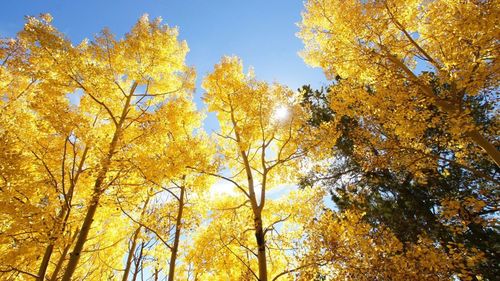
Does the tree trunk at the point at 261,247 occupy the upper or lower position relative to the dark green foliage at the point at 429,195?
lower

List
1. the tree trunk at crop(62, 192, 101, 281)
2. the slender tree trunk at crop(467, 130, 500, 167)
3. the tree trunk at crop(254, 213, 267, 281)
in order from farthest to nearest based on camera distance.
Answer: the tree trunk at crop(254, 213, 267, 281), the slender tree trunk at crop(467, 130, 500, 167), the tree trunk at crop(62, 192, 101, 281)

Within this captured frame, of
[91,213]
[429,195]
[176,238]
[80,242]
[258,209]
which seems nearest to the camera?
[80,242]

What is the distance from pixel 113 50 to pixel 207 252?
5.23m

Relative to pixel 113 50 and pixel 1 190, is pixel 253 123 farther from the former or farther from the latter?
pixel 1 190

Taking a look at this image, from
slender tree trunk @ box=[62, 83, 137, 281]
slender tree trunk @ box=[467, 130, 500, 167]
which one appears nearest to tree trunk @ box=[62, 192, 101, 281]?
slender tree trunk @ box=[62, 83, 137, 281]

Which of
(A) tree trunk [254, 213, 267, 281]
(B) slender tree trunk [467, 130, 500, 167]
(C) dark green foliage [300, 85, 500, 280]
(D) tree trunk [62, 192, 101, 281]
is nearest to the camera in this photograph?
(D) tree trunk [62, 192, 101, 281]

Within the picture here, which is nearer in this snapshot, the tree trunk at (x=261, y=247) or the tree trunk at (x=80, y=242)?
the tree trunk at (x=80, y=242)

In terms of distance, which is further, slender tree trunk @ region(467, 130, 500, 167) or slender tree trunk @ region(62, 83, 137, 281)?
slender tree trunk @ region(467, 130, 500, 167)

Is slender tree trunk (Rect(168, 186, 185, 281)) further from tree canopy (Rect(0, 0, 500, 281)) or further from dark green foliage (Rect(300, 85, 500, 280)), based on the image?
dark green foliage (Rect(300, 85, 500, 280))

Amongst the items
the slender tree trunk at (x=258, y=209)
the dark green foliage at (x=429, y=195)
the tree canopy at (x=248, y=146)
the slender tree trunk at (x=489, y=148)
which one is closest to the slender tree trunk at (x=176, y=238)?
the tree canopy at (x=248, y=146)

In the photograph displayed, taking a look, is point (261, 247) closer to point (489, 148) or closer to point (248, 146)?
point (248, 146)

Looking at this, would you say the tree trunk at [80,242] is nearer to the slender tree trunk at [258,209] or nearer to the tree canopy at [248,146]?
the tree canopy at [248,146]

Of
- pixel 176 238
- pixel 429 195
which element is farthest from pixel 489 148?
pixel 176 238

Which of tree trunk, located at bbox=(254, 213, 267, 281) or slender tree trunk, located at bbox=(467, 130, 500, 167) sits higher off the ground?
slender tree trunk, located at bbox=(467, 130, 500, 167)
